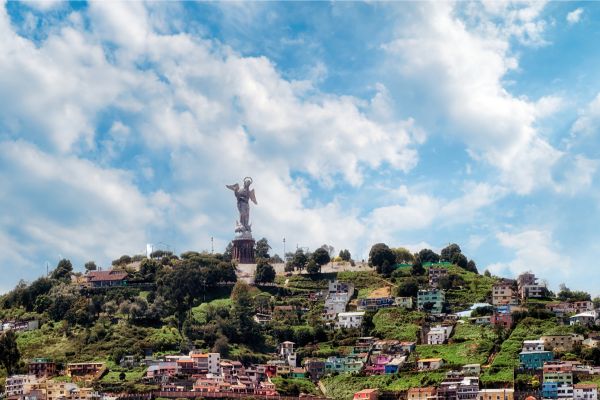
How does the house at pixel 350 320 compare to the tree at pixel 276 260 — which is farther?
the tree at pixel 276 260

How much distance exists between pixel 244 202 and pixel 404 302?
22.6 metres

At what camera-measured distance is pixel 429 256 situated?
10719 centimetres

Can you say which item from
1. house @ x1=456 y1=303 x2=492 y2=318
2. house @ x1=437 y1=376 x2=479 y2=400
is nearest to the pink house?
house @ x1=437 y1=376 x2=479 y2=400

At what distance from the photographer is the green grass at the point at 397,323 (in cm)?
8844

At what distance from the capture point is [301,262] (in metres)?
107

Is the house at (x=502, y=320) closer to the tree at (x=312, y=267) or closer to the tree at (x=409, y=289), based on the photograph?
the tree at (x=409, y=289)

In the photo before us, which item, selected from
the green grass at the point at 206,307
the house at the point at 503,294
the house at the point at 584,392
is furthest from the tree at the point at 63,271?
the house at the point at 584,392

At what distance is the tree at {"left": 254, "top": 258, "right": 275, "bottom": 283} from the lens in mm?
102688

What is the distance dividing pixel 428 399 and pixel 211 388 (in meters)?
13.8

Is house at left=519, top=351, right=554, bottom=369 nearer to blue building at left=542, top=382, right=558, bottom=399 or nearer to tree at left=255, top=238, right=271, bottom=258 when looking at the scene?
blue building at left=542, top=382, right=558, bottom=399

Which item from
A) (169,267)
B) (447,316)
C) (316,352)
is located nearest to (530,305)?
(447,316)

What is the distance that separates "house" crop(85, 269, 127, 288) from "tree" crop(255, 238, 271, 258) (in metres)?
16.4

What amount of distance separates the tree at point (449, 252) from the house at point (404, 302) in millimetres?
12969

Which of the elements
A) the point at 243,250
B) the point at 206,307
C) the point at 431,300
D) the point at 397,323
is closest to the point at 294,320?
the point at 206,307
